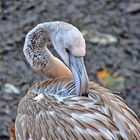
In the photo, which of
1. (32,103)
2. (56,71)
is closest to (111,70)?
(56,71)

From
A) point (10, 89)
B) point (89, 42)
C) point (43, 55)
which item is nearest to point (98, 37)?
point (89, 42)

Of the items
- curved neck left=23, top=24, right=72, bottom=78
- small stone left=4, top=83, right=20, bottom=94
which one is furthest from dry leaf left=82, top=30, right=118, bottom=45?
curved neck left=23, top=24, right=72, bottom=78

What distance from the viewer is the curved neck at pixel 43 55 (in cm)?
541

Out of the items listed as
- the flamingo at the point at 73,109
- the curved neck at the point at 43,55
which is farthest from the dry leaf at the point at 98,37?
the flamingo at the point at 73,109

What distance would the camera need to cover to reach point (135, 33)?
24.9 ft

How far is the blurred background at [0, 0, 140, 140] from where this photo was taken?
→ 21.6 ft

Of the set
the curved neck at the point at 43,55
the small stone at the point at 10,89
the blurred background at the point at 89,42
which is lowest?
the small stone at the point at 10,89

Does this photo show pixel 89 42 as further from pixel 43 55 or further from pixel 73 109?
pixel 73 109

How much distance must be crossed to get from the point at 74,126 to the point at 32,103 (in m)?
0.47

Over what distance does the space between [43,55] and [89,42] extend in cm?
187

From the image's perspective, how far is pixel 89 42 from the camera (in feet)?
24.1

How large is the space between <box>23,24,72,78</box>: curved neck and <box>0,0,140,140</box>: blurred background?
875mm

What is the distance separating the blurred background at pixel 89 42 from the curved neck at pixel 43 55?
0.87 m

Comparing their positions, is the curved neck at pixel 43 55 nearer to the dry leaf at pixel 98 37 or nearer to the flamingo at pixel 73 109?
the flamingo at pixel 73 109
